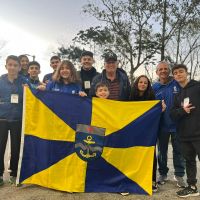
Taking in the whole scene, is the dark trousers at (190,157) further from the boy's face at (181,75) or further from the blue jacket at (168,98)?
the boy's face at (181,75)

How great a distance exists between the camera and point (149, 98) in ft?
17.9

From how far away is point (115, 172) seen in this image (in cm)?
524

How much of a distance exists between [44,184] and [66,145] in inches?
26.1

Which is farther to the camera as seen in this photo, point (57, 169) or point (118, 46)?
point (118, 46)

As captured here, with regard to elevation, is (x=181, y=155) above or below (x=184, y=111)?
below

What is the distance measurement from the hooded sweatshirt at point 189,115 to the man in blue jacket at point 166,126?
0.39 metres

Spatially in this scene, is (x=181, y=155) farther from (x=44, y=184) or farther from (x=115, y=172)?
(x=44, y=184)

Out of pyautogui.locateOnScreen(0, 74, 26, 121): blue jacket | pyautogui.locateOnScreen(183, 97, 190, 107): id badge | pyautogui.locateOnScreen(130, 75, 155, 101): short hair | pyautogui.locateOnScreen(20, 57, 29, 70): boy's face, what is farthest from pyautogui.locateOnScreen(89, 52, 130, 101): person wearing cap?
pyautogui.locateOnScreen(20, 57, 29, 70): boy's face

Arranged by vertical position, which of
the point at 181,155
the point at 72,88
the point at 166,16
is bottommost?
the point at 181,155

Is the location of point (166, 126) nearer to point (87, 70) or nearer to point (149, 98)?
point (149, 98)

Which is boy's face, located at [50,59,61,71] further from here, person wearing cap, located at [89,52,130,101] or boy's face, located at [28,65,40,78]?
person wearing cap, located at [89,52,130,101]

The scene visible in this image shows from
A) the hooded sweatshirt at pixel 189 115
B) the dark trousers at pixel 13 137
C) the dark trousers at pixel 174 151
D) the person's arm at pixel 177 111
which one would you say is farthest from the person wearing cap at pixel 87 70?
the hooded sweatshirt at pixel 189 115

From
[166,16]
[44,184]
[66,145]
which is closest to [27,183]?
[44,184]

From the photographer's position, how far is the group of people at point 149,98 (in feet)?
16.6
